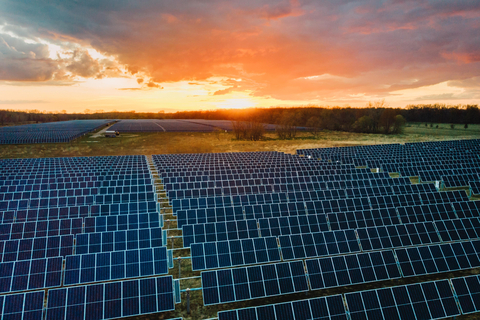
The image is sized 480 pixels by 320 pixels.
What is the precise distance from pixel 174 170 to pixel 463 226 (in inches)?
957

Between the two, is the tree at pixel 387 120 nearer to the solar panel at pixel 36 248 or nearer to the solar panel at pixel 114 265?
the solar panel at pixel 114 265

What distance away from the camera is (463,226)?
1409 centimetres

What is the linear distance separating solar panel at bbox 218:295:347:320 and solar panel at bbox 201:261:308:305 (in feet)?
3.87

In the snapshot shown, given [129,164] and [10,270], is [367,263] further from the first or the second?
[129,164]

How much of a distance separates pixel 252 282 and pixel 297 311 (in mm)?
1948

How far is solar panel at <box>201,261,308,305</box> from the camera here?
31.0 feet

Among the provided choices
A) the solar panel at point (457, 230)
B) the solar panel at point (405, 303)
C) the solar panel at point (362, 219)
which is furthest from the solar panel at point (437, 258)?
the solar panel at point (362, 219)

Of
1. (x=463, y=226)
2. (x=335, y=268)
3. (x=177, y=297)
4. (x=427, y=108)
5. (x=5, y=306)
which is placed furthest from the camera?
(x=427, y=108)

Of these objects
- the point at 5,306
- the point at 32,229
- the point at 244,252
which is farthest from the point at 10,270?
the point at 244,252

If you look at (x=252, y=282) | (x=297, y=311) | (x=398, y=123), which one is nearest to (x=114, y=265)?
(x=252, y=282)

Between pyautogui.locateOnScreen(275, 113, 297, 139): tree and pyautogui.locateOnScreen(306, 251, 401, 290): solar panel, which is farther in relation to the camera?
pyautogui.locateOnScreen(275, 113, 297, 139): tree

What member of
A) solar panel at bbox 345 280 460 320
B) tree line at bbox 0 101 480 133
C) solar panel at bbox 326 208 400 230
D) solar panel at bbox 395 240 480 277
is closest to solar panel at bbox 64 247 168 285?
solar panel at bbox 345 280 460 320

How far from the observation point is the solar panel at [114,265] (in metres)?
10.2

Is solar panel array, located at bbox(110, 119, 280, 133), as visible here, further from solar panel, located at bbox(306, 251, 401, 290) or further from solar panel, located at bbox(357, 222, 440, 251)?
solar panel, located at bbox(306, 251, 401, 290)
